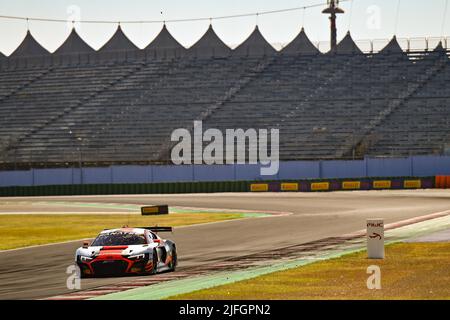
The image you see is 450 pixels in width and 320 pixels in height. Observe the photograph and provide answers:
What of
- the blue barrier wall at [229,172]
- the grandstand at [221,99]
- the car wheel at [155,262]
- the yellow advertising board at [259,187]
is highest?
the grandstand at [221,99]

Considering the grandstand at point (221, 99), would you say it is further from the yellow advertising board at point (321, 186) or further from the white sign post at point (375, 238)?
the white sign post at point (375, 238)

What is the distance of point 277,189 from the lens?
7562 cm

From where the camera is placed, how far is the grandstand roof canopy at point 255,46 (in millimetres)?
95188

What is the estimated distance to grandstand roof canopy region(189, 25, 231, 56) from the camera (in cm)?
9625

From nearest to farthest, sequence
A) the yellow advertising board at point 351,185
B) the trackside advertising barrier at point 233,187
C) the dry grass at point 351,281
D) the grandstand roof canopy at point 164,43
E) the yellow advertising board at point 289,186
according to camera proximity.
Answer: the dry grass at point 351,281 → the trackside advertising barrier at point 233,187 → the yellow advertising board at point 351,185 → the yellow advertising board at point 289,186 → the grandstand roof canopy at point 164,43

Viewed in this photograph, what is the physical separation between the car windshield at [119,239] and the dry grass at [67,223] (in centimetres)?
1178

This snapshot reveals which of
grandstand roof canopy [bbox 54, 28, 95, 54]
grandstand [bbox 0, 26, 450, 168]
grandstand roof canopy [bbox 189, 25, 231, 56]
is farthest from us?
grandstand roof canopy [bbox 54, 28, 95, 54]

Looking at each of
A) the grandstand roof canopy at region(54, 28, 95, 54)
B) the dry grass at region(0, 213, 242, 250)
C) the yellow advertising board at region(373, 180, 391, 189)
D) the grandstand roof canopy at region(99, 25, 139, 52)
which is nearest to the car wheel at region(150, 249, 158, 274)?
the dry grass at region(0, 213, 242, 250)

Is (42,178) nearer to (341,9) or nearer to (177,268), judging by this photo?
(341,9)

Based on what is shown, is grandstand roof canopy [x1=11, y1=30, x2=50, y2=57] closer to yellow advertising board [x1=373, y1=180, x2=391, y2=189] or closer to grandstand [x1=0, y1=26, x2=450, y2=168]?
grandstand [x1=0, y1=26, x2=450, y2=168]

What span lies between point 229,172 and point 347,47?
19.0 m

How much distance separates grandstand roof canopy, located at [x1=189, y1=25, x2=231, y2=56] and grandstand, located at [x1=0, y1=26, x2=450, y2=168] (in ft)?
0.31

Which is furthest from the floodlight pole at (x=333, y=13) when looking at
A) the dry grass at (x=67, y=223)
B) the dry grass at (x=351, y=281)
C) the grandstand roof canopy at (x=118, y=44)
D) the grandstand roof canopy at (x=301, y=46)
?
the dry grass at (x=351, y=281)

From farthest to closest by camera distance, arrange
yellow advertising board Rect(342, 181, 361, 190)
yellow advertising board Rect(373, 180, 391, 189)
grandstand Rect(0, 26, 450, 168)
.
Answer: grandstand Rect(0, 26, 450, 168) → yellow advertising board Rect(342, 181, 361, 190) → yellow advertising board Rect(373, 180, 391, 189)
